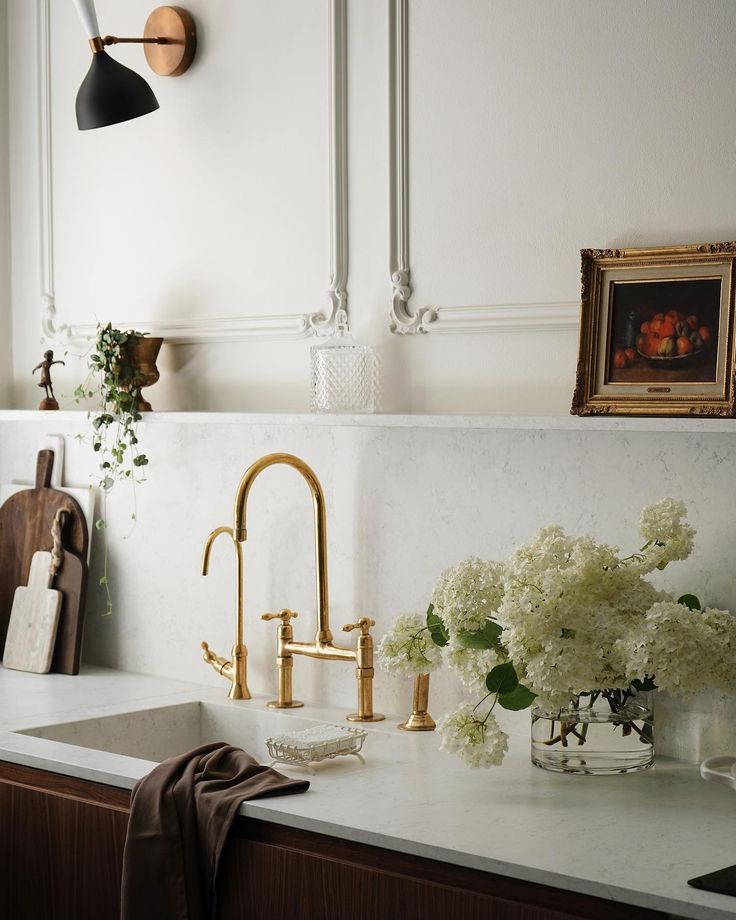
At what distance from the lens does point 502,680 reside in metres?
1.94

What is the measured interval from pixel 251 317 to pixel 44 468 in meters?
0.71

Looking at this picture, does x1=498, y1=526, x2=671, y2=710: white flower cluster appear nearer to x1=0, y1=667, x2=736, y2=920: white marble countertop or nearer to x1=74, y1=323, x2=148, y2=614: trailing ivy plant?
x1=0, y1=667, x2=736, y2=920: white marble countertop

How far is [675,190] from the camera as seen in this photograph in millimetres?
2027

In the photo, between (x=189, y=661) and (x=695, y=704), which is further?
(x=189, y=661)

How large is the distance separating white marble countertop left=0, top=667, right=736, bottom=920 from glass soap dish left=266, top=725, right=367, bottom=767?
0.02 metres

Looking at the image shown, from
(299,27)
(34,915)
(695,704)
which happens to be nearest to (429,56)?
(299,27)

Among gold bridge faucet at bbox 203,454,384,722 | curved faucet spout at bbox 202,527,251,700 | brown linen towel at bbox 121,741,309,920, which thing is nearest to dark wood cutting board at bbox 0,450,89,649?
curved faucet spout at bbox 202,527,251,700

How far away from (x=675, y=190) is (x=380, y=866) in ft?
3.64

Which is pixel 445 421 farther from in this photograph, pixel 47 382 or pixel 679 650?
pixel 47 382

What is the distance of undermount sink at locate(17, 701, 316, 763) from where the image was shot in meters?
2.40

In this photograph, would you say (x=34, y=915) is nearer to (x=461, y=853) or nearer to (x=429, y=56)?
(x=461, y=853)

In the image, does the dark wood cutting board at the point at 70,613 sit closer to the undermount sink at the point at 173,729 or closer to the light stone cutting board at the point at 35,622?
the light stone cutting board at the point at 35,622

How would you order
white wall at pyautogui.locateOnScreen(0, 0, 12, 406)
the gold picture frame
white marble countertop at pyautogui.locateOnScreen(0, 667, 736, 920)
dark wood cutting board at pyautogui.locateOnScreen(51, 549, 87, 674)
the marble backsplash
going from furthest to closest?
white wall at pyautogui.locateOnScreen(0, 0, 12, 406)
dark wood cutting board at pyautogui.locateOnScreen(51, 549, 87, 674)
the marble backsplash
the gold picture frame
white marble countertop at pyautogui.locateOnScreen(0, 667, 736, 920)

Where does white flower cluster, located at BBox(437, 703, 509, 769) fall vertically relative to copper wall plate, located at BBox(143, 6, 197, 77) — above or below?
below
